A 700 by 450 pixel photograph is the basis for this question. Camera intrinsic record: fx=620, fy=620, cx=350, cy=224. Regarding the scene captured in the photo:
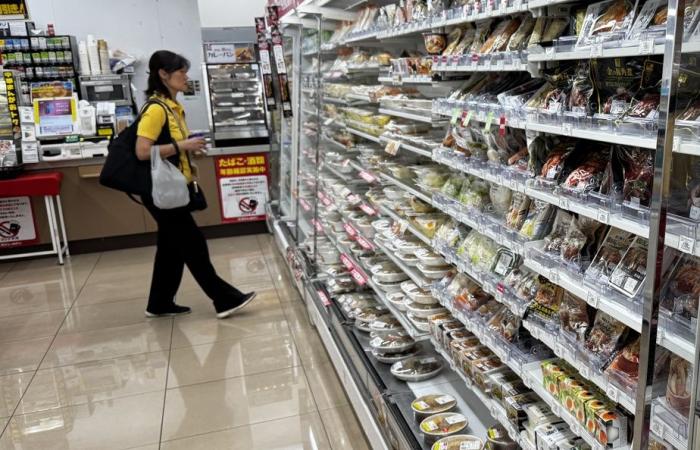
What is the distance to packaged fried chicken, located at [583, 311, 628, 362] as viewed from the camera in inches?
61.5

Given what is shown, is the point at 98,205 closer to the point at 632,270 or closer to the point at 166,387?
the point at 166,387

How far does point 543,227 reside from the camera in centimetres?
192

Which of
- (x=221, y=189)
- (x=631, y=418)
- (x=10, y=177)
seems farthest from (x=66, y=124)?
(x=631, y=418)

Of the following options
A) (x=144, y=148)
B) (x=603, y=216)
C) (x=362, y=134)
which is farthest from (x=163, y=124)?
(x=603, y=216)

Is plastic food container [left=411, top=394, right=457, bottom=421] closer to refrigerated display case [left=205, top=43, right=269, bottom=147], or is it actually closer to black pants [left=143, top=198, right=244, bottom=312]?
black pants [left=143, top=198, right=244, bottom=312]

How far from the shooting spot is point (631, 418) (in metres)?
1.51

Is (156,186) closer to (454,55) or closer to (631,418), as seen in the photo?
(454,55)

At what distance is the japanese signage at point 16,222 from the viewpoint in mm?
6441

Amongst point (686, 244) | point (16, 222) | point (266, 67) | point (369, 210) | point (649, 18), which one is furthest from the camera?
point (16, 222)

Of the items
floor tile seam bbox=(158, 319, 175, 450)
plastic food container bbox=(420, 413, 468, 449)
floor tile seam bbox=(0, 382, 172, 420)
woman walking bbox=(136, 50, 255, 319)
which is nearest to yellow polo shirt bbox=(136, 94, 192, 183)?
woman walking bbox=(136, 50, 255, 319)

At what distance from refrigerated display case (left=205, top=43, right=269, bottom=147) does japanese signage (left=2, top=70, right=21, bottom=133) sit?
2.01 meters

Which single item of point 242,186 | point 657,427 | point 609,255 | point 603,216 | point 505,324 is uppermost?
point 603,216

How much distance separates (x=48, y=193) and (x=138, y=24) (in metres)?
4.20

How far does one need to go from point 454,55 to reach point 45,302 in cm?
443
